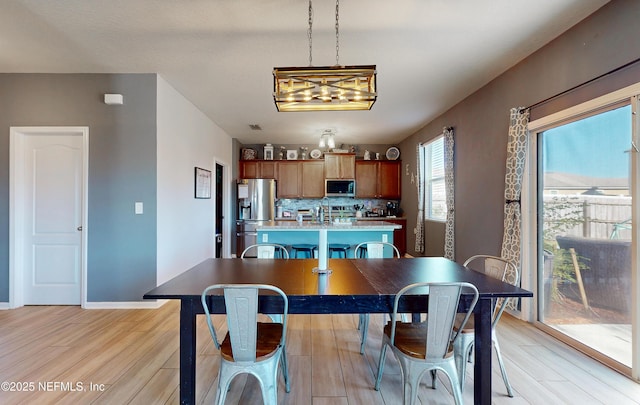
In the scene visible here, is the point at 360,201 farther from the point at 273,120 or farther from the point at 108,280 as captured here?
the point at 108,280

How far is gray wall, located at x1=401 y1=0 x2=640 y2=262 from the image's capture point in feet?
6.78

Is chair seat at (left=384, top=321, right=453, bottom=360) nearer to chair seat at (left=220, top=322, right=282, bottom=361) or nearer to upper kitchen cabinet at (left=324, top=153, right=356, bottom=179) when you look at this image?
chair seat at (left=220, top=322, right=282, bottom=361)

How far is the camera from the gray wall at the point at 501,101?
2.07 meters

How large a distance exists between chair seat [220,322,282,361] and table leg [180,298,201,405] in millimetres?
161

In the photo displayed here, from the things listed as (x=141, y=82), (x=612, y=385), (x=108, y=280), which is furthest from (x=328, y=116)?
(x=612, y=385)

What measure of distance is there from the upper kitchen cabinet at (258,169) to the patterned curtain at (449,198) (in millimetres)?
3813

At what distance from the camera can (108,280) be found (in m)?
3.30

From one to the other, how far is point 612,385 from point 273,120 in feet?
16.3

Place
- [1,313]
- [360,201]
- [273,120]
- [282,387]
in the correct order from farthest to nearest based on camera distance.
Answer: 1. [360,201]
2. [273,120]
3. [1,313]
4. [282,387]

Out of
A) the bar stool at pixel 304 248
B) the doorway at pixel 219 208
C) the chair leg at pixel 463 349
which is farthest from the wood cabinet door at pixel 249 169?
the chair leg at pixel 463 349

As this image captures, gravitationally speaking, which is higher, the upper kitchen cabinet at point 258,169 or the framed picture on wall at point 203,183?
the upper kitchen cabinet at point 258,169

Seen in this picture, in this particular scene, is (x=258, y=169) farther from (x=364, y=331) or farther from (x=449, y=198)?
(x=364, y=331)

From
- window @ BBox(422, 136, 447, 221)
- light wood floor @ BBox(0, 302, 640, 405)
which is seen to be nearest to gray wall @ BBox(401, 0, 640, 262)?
window @ BBox(422, 136, 447, 221)

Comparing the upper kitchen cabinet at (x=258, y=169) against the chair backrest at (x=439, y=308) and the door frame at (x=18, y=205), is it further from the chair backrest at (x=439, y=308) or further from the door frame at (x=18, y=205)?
the chair backrest at (x=439, y=308)
